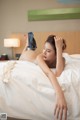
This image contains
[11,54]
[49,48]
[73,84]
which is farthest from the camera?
[11,54]

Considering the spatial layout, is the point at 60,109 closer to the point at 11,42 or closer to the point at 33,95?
the point at 33,95

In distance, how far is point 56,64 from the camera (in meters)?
1.32

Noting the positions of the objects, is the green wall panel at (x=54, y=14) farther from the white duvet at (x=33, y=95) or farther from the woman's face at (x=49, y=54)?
the white duvet at (x=33, y=95)

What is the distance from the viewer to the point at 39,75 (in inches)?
44.2

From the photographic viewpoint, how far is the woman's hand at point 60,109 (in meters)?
1.00

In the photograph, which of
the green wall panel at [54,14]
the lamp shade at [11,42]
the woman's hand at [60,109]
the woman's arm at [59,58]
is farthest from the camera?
the green wall panel at [54,14]

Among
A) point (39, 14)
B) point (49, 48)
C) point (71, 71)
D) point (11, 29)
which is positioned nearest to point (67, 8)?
point (39, 14)

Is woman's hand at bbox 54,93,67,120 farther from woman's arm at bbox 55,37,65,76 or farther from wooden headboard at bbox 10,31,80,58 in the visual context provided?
wooden headboard at bbox 10,31,80,58

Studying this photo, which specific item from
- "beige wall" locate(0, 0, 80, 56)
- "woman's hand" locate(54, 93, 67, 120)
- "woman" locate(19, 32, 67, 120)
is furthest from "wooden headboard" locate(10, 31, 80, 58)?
"woman's hand" locate(54, 93, 67, 120)

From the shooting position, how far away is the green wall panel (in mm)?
4297

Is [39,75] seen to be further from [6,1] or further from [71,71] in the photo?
[6,1]

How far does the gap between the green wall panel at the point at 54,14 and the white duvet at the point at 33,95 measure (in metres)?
3.39

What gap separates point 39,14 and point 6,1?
0.90 m

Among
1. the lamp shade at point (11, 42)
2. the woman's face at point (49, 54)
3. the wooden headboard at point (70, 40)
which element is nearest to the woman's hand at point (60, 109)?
the woman's face at point (49, 54)
